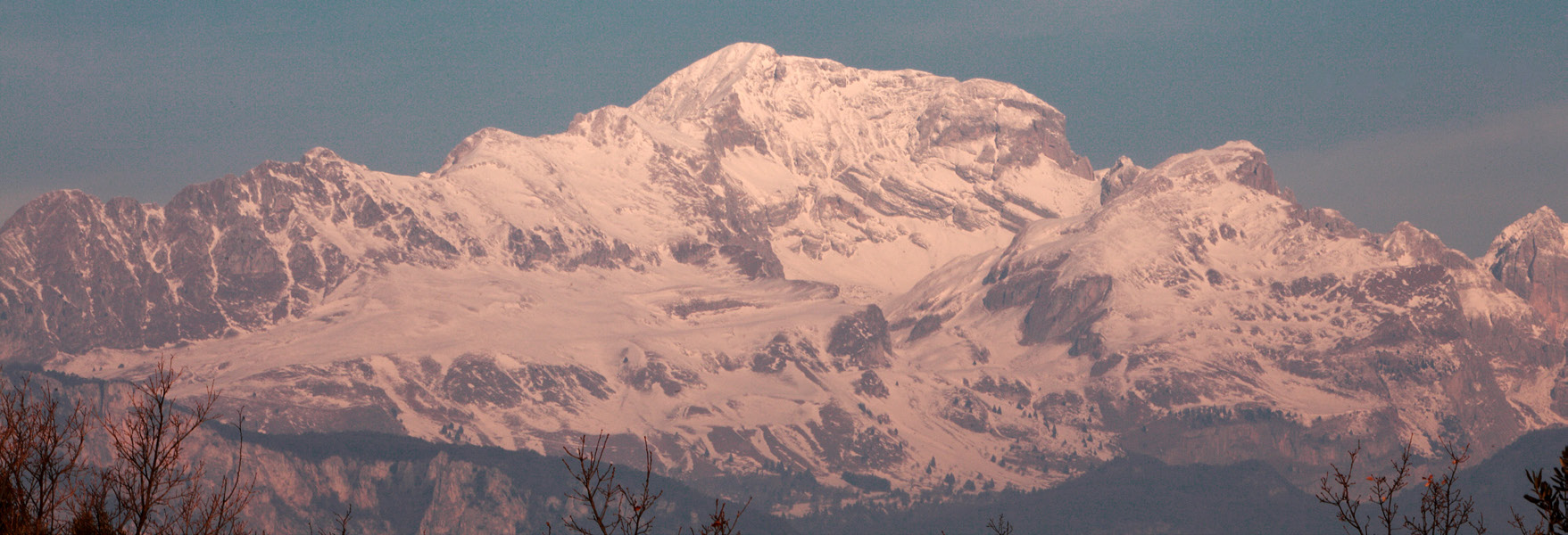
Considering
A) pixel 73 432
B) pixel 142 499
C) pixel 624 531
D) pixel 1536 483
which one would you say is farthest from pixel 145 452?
pixel 1536 483

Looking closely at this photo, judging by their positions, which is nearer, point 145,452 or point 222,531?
point 145,452

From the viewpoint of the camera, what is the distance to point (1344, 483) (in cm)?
4453

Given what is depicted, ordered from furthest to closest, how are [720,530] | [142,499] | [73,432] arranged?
1. [73,432]
2. [142,499]
3. [720,530]

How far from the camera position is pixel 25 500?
45.3m

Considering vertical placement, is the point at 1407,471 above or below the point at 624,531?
above

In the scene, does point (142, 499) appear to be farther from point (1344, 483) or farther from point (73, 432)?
point (1344, 483)

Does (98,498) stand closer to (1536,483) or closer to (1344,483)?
(1344,483)

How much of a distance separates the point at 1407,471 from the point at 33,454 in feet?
119

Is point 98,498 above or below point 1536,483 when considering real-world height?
below

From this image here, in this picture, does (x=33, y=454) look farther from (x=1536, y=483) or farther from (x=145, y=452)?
(x=1536, y=483)

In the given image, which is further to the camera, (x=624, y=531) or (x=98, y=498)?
(x=98, y=498)

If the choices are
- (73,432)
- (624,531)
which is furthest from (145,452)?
(624,531)

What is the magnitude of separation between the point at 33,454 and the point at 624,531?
20.3m

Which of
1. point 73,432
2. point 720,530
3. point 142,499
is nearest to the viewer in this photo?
point 720,530
